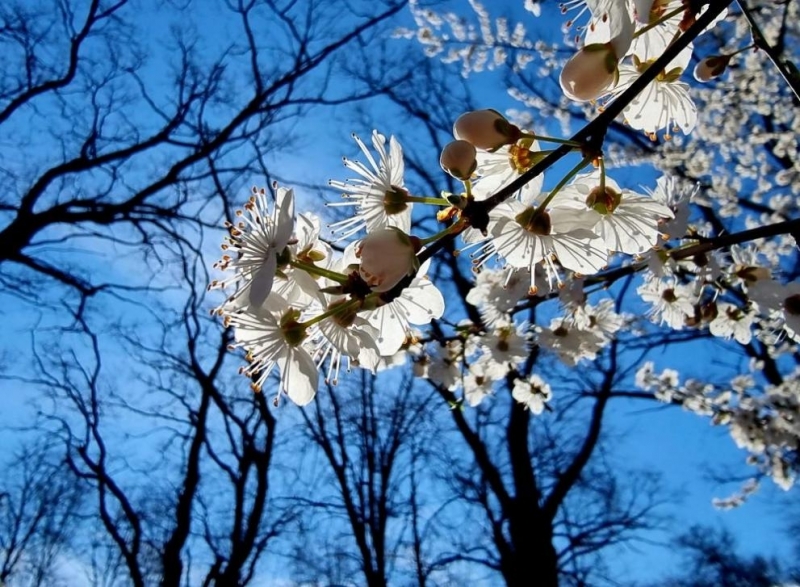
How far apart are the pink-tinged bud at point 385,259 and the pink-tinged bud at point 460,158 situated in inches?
4.1

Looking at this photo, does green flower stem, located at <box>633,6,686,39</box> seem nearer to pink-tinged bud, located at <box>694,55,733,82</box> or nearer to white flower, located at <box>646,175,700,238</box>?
pink-tinged bud, located at <box>694,55,733,82</box>

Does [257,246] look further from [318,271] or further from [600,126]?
[600,126]

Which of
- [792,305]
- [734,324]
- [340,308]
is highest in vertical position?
[734,324]

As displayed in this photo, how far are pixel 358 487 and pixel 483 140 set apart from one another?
30.2ft

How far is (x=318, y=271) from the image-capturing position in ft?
2.47

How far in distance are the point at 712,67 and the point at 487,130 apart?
1.72ft

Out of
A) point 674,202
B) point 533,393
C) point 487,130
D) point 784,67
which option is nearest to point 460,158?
point 487,130

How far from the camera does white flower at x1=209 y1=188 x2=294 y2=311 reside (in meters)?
0.72

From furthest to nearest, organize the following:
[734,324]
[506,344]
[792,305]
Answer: [506,344] → [734,324] → [792,305]

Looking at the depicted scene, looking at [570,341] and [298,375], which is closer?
[298,375]

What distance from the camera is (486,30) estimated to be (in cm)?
684

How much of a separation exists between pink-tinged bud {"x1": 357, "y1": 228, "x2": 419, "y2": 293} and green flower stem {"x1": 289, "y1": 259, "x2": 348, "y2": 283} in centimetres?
7

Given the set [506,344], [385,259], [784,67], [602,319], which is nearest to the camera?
[385,259]

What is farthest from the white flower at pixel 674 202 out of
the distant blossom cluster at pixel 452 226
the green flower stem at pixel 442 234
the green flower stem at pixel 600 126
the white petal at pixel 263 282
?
the white petal at pixel 263 282
